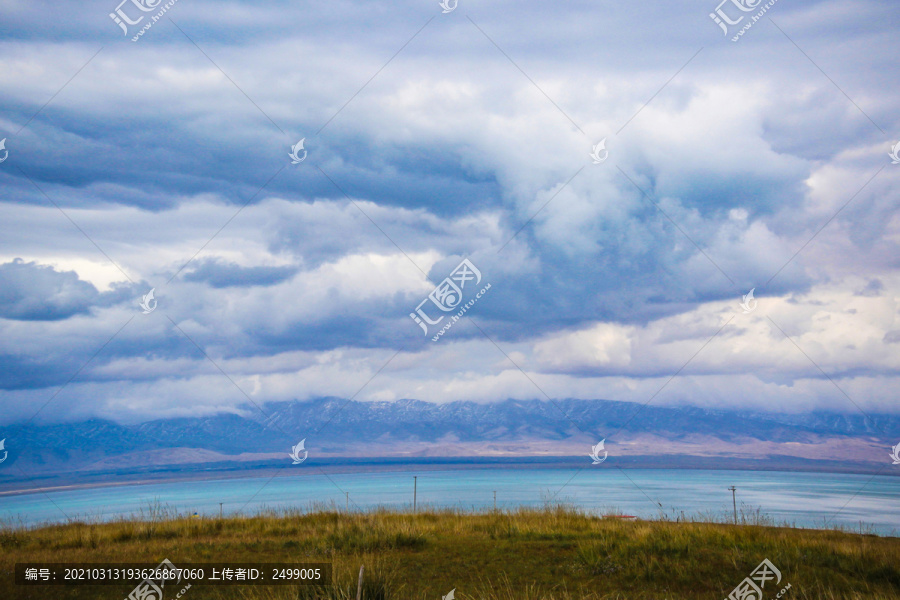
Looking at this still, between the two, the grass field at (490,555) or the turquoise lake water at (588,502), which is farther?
the turquoise lake water at (588,502)

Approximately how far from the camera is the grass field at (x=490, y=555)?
1102cm

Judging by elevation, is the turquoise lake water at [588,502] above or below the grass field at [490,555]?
above

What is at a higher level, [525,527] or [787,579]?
[525,527]

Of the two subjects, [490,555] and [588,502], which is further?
[588,502]

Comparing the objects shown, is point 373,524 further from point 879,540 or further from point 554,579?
point 879,540

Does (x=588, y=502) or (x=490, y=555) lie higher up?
(x=588, y=502)

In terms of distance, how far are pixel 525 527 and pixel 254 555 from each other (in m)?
7.79

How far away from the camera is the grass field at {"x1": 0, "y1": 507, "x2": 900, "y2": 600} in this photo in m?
11.0

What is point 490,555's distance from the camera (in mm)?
14648

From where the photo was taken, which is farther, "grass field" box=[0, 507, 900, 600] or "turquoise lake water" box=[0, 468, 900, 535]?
"turquoise lake water" box=[0, 468, 900, 535]

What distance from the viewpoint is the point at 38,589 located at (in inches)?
455

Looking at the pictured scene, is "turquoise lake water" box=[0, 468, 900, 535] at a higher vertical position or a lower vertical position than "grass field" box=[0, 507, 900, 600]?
higher

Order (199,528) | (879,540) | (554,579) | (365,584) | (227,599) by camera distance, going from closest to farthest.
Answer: (365,584)
(227,599)
(554,579)
(879,540)
(199,528)

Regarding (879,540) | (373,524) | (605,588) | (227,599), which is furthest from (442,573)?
(879,540)
